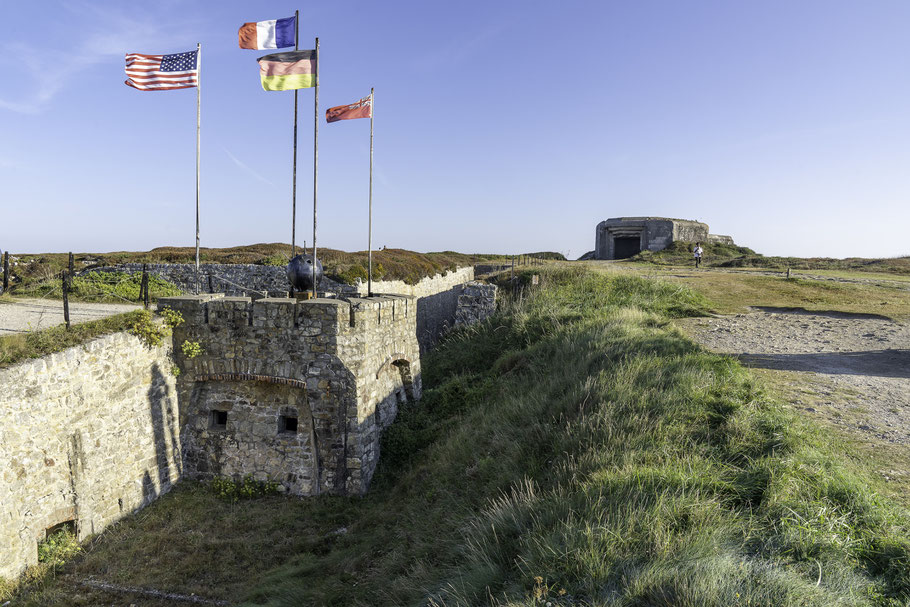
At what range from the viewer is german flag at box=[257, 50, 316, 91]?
9641mm

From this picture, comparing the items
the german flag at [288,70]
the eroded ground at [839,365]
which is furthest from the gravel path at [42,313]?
the eroded ground at [839,365]

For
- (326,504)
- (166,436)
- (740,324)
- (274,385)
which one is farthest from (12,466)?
(740,324)

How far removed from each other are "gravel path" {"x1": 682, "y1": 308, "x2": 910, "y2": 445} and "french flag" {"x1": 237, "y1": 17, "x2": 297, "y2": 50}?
11308 millimetres

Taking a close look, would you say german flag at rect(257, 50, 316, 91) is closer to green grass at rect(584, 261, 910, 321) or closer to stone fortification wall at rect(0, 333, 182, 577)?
stone fortification wall at rect(0, 333, 182, 577)

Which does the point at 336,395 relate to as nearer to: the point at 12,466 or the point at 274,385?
the point at 274,385

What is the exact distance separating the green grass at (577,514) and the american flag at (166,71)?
8.97 meters

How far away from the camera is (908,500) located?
14.5 feet

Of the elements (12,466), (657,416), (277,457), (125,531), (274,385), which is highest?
(657,416)

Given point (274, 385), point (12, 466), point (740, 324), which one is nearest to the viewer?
point (12, 466)

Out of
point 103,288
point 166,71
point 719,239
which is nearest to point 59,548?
point 166,71

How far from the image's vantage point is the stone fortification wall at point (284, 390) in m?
9.16

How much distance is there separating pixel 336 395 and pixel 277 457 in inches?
71.8

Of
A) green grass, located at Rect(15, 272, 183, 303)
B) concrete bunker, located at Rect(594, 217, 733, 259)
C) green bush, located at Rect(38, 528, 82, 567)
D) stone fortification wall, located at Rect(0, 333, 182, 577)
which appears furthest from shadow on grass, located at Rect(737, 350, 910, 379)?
concrete bunker, located at Rect(594, 217, 733, 259)

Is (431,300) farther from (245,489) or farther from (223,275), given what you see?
(245,489)
